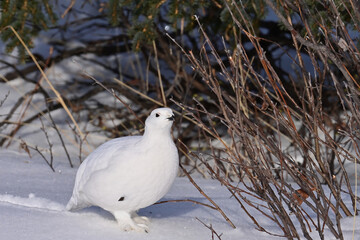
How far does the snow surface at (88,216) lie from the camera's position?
1.93 m

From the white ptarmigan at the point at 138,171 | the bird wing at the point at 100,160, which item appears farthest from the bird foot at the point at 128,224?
the bird wing at the point at 100,160

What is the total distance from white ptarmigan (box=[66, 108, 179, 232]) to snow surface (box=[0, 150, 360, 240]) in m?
0.10

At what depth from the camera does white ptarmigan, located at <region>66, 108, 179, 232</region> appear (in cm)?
188

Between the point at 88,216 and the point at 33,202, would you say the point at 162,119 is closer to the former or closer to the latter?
the point at 88,216

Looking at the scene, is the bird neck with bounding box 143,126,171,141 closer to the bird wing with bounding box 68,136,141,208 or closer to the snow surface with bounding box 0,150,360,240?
the bird wing with bounding box 68,136,141,208

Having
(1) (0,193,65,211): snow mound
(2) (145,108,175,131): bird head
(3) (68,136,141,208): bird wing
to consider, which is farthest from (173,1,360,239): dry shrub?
(1) (0,193,65,211): snow mound

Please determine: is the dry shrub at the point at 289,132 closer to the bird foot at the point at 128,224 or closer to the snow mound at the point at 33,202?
the bird foot at the point at 128,224

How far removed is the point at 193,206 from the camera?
93.9 inches

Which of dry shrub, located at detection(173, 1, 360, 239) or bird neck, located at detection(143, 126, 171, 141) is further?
bird neck, located at detection(143, 126, 171, 141)

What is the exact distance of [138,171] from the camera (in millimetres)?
1872

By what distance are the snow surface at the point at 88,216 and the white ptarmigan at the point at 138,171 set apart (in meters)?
0.10

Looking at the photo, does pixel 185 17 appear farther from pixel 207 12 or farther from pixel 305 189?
pixel 305 189

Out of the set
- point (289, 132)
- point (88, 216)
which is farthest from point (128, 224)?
point (289, 132)

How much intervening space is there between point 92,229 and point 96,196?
113 millimetres
